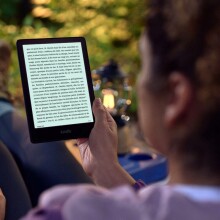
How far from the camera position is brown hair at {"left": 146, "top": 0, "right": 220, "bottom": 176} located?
0.70 m

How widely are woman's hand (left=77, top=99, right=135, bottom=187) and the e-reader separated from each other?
4 centimetres

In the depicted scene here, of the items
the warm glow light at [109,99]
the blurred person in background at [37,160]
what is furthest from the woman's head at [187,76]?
the warm glow light at [109,99]

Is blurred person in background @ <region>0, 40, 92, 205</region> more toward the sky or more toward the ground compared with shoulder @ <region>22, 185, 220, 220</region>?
more toward the ground

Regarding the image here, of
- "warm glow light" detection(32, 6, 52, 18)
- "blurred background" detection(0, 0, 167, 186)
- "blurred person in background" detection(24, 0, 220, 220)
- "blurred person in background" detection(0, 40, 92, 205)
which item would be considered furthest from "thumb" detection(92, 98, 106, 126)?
"warm glow light" detection(32, 6, 52, 18)

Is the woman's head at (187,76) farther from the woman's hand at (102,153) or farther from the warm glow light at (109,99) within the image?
the warm glow light at (109,99)

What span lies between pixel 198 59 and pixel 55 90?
2.24 ft

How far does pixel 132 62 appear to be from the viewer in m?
5.44

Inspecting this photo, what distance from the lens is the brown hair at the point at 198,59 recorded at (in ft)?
2.28

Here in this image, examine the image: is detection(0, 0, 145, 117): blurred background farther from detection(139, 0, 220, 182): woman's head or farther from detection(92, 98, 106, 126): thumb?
detection(139, 0, 220, 182): woman's head

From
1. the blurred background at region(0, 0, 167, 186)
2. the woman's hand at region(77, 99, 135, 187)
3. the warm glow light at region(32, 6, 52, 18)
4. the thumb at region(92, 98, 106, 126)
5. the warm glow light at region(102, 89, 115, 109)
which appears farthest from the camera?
the warm glow light at region(32, 6, 52, 18)

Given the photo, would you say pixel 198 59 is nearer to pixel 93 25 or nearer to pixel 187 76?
pixel 187 76

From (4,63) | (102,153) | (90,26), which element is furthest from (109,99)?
(90,26)

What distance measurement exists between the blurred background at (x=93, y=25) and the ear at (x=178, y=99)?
426 centimetres

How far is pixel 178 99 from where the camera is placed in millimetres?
721
